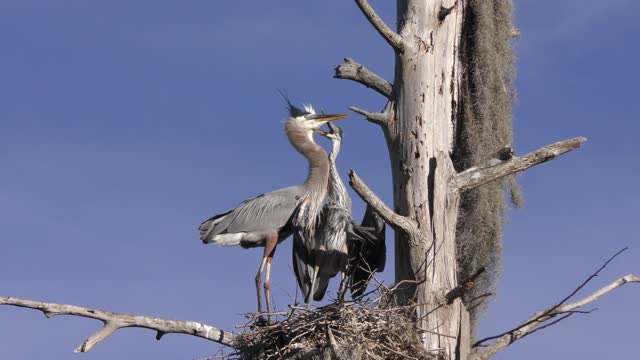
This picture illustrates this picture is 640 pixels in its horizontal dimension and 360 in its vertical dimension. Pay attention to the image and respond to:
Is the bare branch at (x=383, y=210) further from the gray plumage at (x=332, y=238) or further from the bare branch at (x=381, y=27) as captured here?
the gray plumage at (x=332, y=238)

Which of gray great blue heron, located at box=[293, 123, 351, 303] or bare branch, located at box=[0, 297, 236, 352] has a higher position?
gray great blue heron, located at box=[293, 123, 351, 303]

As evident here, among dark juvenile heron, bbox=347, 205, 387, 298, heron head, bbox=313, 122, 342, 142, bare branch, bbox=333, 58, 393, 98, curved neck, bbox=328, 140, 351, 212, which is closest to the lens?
bare branch, bbox=333, 58, 393, 98

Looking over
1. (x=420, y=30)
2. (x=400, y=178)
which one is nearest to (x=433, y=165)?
(x=400, y=178)

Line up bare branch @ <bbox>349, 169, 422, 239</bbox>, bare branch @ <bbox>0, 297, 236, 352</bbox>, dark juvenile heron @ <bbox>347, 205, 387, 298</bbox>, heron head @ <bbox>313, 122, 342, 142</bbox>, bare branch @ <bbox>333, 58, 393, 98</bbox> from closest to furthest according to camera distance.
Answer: bare branch @ <bbox>349, 169, 422, 239</bbox>, bare branch @ <bbox>0, 297, 236, 352</bbox>, bare branch @ <bbox>333, 58, 393, 98</bbox>, dark juvenile heron @ <bbox>347, 205, 387, 298</bbox>, heron head @ <bbox>313, 122, 342, 142</bbox>

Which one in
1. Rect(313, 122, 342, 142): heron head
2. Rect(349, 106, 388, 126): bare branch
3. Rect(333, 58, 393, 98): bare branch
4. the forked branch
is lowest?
the forked branch

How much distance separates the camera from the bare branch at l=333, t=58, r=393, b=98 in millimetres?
8602

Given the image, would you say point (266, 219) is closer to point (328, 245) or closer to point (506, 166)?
point (328, 245)

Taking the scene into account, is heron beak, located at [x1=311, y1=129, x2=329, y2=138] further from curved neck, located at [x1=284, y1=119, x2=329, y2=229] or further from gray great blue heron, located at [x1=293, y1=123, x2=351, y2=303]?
gray great blue heron, located at [x1=293, y1=123, x2=351, y2=303]

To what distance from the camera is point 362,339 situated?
8039mm

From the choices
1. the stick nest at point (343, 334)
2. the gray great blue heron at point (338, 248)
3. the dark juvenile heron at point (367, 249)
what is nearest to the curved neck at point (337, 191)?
the gray great blue heron at point (338, 248)

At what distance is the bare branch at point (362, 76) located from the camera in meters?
8.60

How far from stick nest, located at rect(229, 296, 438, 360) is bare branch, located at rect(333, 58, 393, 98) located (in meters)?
1.34

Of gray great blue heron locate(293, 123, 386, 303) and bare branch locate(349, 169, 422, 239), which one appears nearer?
bare branch locate(349, 169, 422, 239)

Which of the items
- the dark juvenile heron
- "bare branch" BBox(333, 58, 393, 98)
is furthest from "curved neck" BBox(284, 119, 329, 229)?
"bare branch" BBox(333, 58, 393, 98)
